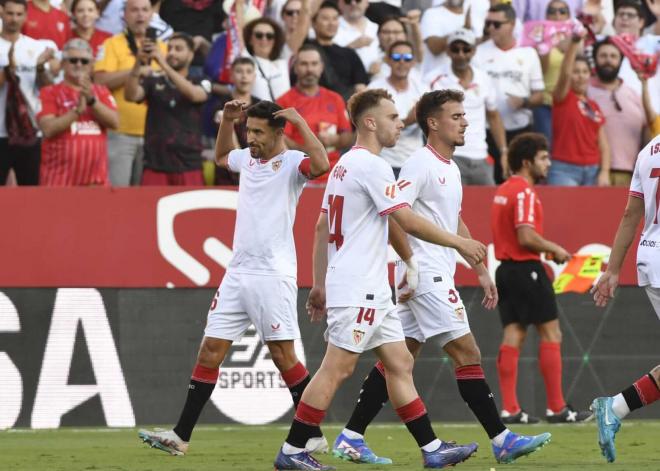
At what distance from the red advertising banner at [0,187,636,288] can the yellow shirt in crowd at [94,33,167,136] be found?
1.49m

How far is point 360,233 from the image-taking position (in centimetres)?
841

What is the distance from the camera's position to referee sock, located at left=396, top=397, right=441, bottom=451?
27.7 ft

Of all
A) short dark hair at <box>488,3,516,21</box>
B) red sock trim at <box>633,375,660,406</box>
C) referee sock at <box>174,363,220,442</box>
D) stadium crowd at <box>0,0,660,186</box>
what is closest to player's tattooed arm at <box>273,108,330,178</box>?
referee sock at <box>174,363,220,442</box>

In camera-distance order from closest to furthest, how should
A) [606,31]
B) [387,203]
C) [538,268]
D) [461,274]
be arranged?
[387,203] < [538,268] < [461,274] < [606,31]

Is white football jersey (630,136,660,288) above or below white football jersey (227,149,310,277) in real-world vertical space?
above

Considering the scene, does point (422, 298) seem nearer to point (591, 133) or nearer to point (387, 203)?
point (387, 203)

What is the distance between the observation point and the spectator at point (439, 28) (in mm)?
15961

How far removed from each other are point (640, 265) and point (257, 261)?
8.29 ft

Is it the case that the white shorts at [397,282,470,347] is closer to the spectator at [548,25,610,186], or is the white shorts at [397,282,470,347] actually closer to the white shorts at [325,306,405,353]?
the white shorts at [325,306,405,353]

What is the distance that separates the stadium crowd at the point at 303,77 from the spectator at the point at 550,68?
0.05 ft

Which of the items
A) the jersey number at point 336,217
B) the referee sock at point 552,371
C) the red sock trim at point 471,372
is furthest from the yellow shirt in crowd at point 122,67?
the red sock trim at point 471,372

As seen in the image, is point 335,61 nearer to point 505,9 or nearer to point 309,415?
point 505,9

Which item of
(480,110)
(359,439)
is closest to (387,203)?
(359,439)

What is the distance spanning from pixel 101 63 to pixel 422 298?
22.7 feet
